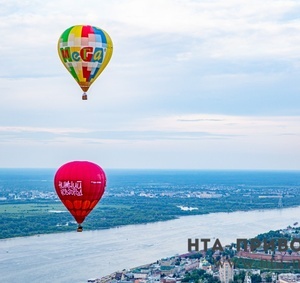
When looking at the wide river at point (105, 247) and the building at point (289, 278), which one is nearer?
the building at point (289, 278)

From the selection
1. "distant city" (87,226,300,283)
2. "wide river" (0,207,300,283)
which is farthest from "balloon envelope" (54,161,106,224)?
"wide river" (0,207,300,283)

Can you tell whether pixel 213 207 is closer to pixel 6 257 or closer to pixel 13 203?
pixel 13 203

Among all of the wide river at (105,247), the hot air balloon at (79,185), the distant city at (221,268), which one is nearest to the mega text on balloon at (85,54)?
the hot air balloon at (79,185)

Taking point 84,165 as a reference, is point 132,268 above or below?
below

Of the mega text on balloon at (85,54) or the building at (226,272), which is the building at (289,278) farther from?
the mega text on balloon at (85,54)

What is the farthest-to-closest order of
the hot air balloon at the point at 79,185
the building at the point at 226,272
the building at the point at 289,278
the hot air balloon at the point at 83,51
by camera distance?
1. the building at the point at 226,272
2. the building at the point at 289,278
3. the hot air balloon at the point at 83,51
4. the hot air balloon at the point at 79,185

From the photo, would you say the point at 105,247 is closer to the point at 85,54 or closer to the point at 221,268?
the point at 221,268

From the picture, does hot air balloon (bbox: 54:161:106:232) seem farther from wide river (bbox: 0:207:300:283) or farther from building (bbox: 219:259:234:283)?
building (bbox: 219:259:234:283)

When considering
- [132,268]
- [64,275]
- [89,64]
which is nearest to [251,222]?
[132,268]
